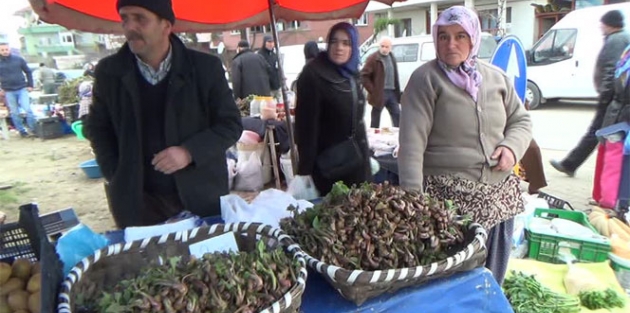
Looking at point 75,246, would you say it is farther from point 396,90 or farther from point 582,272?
point 396,90

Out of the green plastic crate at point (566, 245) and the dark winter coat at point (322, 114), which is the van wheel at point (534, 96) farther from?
the dark winter coat at point (322, 114)

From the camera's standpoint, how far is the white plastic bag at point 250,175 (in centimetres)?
509

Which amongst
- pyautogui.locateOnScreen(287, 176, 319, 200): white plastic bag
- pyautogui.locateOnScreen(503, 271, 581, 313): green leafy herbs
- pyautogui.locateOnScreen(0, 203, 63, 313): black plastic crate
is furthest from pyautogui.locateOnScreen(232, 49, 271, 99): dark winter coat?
pyautogui.locateOnScreen(0, 203, 63, 313): black plastic crate

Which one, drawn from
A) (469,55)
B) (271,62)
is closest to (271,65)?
(271,62)

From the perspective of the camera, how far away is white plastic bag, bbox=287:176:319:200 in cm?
251

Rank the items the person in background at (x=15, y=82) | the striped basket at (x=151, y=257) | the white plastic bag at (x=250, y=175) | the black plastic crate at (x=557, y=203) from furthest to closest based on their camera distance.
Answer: the person in background at (x=15, y=82), the white plastic bag at (x=250, y=175), the black plastic crate at (x=557, y=203), the striped basket at (x=151, y=257)

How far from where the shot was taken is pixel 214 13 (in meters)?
3.68

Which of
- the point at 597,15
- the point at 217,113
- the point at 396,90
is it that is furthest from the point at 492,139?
the point at 597,15

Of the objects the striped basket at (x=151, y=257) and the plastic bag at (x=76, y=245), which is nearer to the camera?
the striped basket at (x=151, y=257)

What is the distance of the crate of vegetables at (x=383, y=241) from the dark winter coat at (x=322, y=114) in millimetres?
1366

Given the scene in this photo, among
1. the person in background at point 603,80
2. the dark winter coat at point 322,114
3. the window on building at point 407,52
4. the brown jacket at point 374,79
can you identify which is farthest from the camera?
the window on building at point 407,52

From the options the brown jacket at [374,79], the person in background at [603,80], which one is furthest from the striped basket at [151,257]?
the brown jacket at [374,79]

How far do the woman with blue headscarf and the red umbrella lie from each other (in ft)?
2.79

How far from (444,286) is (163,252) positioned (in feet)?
2.84
